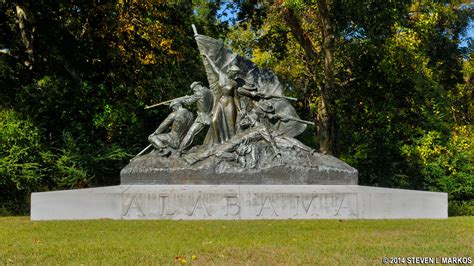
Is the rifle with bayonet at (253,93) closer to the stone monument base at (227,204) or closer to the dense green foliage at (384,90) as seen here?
the stone monument base at (227,204)

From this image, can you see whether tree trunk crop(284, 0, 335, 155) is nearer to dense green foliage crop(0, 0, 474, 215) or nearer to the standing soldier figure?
dense green foliage crop(0, 0, 474, 215)

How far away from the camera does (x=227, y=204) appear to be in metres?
11.9

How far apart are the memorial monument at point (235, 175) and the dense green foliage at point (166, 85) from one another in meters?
3.34

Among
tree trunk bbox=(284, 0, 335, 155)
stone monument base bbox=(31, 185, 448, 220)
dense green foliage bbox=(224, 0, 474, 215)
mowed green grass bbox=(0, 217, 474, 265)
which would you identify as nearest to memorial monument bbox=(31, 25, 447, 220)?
stone monument base bbox=(31, 185, 448, 220)

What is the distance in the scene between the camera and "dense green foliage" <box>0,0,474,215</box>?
17.7m

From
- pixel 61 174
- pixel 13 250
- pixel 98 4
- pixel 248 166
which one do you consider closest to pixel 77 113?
pixel 61 174

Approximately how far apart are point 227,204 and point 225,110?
2.53 m

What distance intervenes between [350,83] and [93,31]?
858 centimetres

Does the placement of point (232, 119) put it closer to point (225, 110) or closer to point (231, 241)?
point (225, 110)

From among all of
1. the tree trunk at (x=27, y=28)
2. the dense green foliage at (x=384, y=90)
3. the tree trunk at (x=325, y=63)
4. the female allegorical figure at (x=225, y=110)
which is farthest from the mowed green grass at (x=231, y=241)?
the tree trunk at (x=27, y=28)

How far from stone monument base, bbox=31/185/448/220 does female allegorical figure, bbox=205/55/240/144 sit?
5.57 ft

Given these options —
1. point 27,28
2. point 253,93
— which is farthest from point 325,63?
point 27,28

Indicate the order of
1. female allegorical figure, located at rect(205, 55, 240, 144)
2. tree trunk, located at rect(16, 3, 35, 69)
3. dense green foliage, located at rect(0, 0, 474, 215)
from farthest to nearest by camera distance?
tree trunk, located at rect(16, 3, 35, 69)
dense green foliage, located at rect(0, 0, 474, 215)
female allegorical figure, located at rect(205, 55, 240, 144)

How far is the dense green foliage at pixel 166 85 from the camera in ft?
58.0
